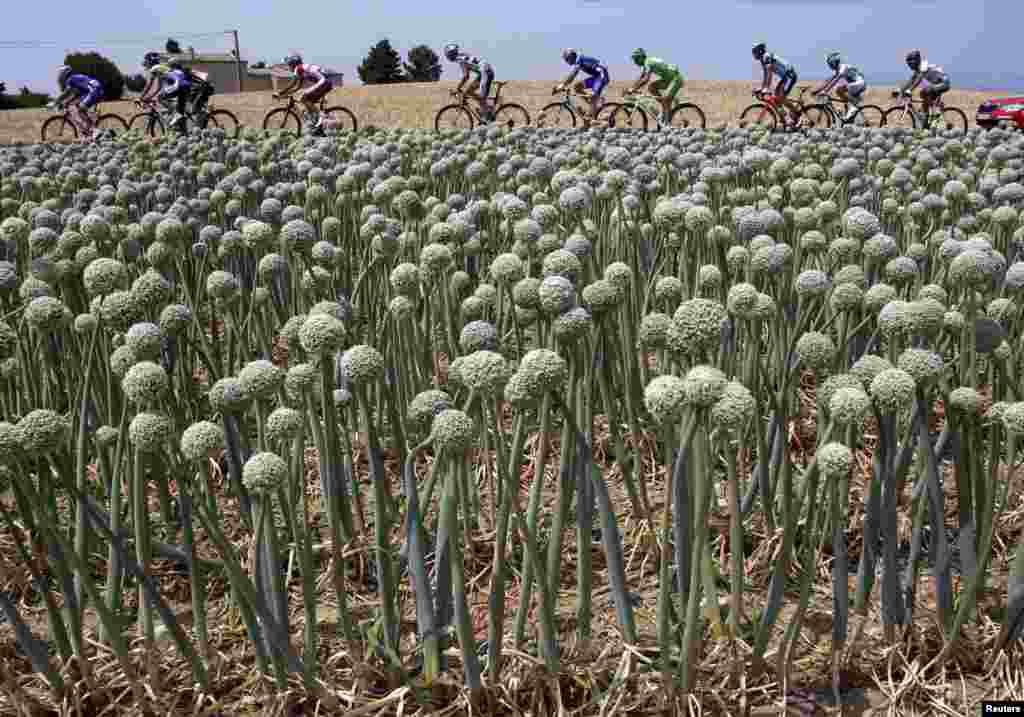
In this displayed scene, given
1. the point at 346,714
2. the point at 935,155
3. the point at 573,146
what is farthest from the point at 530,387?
the point at 573,146

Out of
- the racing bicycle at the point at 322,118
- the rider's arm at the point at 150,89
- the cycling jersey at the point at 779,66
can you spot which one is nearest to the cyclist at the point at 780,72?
the cycling jersey at the point at 779,66

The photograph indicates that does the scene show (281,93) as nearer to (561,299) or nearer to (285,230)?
(285,230)

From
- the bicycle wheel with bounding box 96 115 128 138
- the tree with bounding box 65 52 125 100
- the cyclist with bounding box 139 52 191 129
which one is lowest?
the bicycle wheel with bounding box 96 115 128 138

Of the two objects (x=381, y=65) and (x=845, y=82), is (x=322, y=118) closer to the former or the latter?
(x=845, y=82)

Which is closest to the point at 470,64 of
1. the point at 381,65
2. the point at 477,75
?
the point at 477,75

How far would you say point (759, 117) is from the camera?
14.3m

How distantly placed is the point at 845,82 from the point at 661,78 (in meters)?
2.96

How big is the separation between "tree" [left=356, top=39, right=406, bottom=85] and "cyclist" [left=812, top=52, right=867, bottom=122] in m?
43.1

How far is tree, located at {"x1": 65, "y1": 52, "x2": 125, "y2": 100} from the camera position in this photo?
45906mm

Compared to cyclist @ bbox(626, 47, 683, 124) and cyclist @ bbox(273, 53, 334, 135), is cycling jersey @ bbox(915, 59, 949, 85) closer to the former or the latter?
cyclist @ bbox(626, 47, 683, 124)

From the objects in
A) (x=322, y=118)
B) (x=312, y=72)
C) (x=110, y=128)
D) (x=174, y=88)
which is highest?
(x=312, y=72)

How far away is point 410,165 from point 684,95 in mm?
18288

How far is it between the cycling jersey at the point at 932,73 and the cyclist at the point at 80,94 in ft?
41.3

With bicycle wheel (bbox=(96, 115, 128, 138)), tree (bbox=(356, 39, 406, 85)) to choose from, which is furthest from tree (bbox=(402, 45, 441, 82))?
bicycle wheel (bbox=(96, 115, 128, 138))
